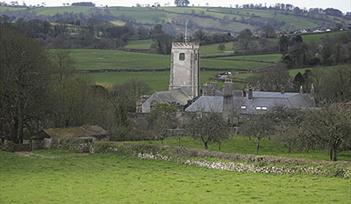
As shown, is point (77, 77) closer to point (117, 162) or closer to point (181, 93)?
point (117, 162)

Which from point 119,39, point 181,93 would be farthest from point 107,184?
point 119,39

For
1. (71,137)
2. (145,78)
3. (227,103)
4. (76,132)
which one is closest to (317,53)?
(145,78)

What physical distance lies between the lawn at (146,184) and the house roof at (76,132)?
33.8 feet

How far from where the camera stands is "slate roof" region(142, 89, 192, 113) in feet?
254

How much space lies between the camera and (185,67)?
8550cm

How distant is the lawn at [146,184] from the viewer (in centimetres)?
2470

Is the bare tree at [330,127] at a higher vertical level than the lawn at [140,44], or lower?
lower

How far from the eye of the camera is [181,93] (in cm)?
8406

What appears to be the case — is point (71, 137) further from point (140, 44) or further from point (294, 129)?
point (140, 44)

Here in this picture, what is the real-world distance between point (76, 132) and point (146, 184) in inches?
894

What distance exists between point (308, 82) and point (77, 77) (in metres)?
46.8

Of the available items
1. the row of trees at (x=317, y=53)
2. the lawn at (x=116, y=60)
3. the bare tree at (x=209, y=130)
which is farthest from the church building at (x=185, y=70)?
the bare tree at (x=209, y=130)

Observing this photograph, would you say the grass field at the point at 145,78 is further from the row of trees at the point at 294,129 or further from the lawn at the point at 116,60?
the row of trees at the point at 294,129

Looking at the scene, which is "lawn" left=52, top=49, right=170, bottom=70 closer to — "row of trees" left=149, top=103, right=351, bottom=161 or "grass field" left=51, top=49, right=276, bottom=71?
"grass field" left=51, top=49, right=276, bottom=71
